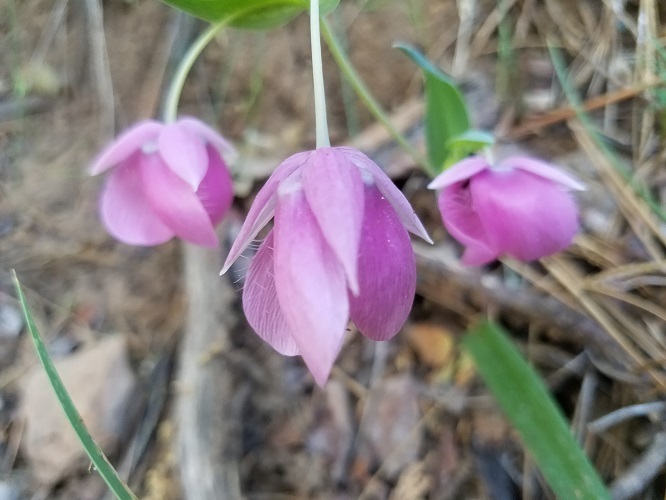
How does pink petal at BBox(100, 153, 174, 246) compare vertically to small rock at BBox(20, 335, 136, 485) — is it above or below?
above

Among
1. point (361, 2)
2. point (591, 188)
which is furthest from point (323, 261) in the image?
point (361, 2)

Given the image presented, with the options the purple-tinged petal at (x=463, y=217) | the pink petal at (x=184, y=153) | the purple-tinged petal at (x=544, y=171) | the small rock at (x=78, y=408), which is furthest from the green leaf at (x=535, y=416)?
the small rock at (x=78, y=408)

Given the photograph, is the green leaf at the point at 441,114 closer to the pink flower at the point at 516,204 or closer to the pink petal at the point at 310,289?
the pink flower at the point at 516,204

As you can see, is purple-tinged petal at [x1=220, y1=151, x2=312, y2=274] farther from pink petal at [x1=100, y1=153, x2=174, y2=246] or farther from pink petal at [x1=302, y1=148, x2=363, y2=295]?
pink petal at [x1=100, y1=153, x2=174, y2=246]

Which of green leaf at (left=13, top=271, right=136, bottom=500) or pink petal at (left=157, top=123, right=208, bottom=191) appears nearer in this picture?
green leaf at (left=13, top=271, right=136, bottom=500)

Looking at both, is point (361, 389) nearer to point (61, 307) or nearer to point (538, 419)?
point (538, 419)

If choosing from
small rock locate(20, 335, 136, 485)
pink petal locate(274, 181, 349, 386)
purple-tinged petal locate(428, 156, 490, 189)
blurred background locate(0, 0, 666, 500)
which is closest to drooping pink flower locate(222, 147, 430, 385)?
pink petal locate(274, 181, 349, 386)

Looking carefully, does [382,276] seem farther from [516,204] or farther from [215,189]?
[215,189]
